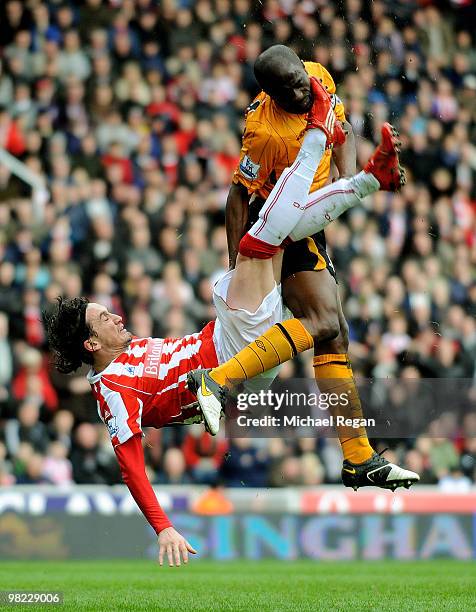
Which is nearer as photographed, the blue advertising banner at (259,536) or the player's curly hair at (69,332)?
the player's curly hair at (69,332)

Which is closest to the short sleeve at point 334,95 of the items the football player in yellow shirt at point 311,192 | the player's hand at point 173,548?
the football player in yellow shirt at point 311,192

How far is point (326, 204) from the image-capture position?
27.5 ft

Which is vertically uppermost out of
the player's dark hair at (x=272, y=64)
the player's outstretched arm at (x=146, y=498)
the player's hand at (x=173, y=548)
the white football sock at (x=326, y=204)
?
the player's dark hair at (x=272, y=64)

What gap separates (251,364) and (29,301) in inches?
255

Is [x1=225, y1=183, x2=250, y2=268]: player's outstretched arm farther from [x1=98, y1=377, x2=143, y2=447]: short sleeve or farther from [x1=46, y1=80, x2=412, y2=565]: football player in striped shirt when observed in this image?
[x1=98, y1=377, x2=143, y2=447]: short sleeve

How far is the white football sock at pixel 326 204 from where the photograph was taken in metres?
8.34

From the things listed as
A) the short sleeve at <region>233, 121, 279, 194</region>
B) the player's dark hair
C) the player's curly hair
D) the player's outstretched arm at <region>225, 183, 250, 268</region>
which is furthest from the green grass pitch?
the player's dark hair

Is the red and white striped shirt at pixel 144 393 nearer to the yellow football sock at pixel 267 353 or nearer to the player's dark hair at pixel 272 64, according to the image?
the yellow football sock at pixel 267 353

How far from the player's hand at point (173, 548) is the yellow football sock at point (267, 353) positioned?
1028 mm

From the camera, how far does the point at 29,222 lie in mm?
15172

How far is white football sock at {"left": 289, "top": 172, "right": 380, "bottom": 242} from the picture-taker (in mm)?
8336

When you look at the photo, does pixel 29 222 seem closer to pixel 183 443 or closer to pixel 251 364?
pixel 183 443

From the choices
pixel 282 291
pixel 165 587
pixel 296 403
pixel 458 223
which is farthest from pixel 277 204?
pixel 458 223

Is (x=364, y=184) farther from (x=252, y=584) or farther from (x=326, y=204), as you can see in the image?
(x=252, y=584)
